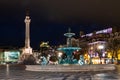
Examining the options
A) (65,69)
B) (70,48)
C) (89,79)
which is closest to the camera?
(89,79)

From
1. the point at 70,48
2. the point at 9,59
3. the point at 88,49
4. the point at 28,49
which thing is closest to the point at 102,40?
the point at 88,49

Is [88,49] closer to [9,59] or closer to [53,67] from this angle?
[9,59]

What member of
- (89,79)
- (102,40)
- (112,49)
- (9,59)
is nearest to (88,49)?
(102,40)

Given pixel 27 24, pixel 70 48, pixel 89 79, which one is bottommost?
pixel 89 79

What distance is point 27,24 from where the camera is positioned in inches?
4500

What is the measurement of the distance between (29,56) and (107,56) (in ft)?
90.3

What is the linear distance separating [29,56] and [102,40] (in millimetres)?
46462

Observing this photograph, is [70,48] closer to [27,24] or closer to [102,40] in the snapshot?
[27,24]

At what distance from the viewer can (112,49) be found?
111625mm

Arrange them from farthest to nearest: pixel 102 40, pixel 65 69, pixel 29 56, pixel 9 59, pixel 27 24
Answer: pixel 9 59
pixel 102 40
pixel 27 24
pixel 29 56
pixel 65 69

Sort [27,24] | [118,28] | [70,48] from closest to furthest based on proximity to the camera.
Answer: [70,48]
[27,24]
[118,28]

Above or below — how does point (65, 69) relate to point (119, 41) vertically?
below

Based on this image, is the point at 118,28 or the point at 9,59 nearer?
the point at 118,28

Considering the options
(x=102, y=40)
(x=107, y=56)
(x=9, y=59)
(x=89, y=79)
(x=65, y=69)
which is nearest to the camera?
(x=89, y=79)
